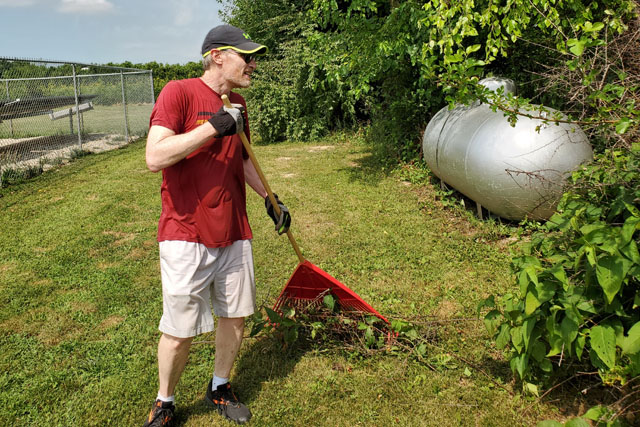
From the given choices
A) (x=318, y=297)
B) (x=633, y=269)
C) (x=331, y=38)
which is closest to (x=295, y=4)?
(x=331, y=38)

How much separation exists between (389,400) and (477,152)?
347 centimetres

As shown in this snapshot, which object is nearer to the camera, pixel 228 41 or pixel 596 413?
pixel 596 413

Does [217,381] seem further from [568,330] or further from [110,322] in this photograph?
[568,330]

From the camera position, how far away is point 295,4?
16047 millimetres

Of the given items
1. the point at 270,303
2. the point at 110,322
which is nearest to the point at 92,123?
the point at 110,322

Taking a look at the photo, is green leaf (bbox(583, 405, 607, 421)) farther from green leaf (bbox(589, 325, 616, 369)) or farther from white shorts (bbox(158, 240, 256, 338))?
white shorts (bbox(158, 240, 256, 338))

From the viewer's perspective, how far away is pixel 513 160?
5.30 meters

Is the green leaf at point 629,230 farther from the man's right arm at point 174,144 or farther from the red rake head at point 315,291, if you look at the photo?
the man's right arm at point 174,144

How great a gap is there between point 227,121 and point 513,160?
3.81 m

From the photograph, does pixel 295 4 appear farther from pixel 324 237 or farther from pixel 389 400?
pixel 389 400

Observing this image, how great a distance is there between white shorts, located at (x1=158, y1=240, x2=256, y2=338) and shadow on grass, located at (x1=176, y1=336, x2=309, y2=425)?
27.1 inches

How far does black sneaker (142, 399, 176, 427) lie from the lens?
2.78 metres

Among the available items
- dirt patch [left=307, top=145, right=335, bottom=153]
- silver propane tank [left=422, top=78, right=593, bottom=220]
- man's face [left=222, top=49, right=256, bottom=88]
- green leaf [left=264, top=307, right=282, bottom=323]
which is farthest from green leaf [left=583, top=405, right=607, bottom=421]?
dirt patch [left=307, top=145, right=335, bottom=153]

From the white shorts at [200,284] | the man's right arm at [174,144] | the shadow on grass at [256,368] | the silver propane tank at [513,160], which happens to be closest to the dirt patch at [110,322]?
the shadow on grass at [256,368]
